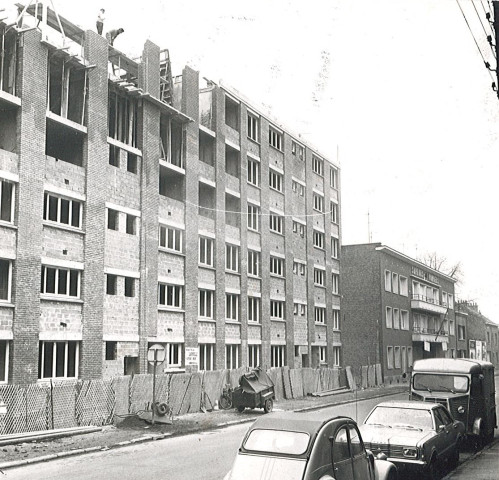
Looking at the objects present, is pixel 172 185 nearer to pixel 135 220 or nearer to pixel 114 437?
pixel 135 220

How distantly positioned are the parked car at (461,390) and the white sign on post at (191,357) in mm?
13358

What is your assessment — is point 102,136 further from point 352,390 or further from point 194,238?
point 352,390

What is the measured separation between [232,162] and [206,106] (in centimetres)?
386

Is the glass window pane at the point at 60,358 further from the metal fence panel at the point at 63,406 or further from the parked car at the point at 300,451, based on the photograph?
the parked car at the point at 300,451

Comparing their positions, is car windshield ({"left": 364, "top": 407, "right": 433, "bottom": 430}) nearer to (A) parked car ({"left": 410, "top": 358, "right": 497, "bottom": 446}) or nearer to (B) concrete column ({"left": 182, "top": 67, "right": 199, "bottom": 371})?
(A) parked car ({"left": 410, "top": 358, "right": 497, "bottom": 446})

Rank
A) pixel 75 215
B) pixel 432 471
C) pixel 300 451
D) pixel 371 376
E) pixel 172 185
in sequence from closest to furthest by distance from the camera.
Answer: pixel 300 451 → pixel 432 471 → pixel 75 215 → pixel 172 185 → pixel 371 376

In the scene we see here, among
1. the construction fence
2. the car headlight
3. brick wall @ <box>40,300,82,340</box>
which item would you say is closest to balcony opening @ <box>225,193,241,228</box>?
the construction fence

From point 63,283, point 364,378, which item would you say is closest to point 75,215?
point 63,283

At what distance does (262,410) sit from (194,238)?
31.2ft

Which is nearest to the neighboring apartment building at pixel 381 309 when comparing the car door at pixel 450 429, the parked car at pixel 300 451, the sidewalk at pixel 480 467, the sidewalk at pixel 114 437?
the sidewalk at pixel 114 437

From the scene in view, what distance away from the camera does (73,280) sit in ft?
82.4

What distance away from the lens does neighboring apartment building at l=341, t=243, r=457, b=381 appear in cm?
5341

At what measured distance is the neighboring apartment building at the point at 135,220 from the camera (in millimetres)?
23172

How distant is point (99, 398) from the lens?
22.2 metres
